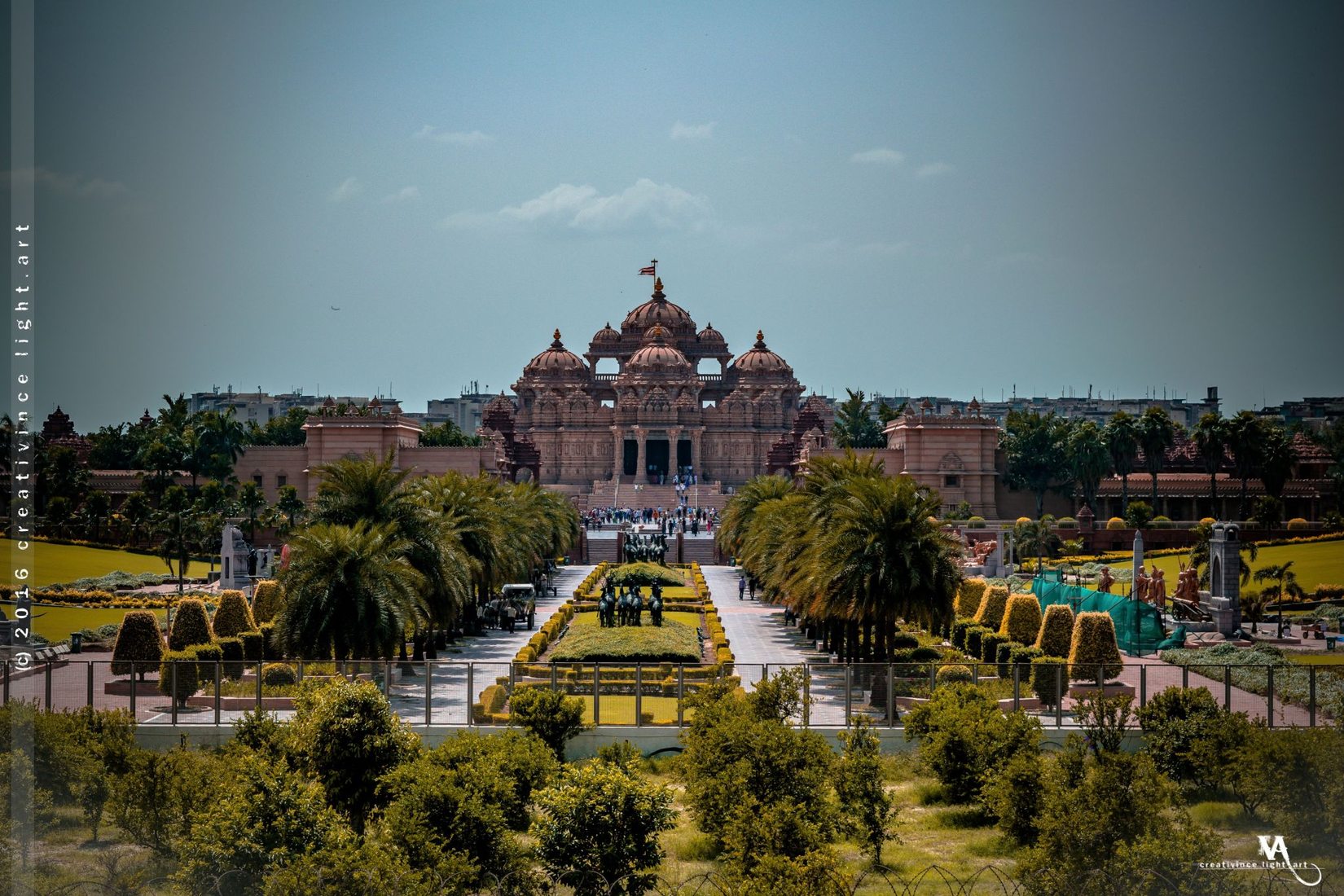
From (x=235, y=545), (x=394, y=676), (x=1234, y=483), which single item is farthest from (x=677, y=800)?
(x=1234, y=483)

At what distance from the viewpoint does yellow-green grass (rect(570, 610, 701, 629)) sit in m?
45.0

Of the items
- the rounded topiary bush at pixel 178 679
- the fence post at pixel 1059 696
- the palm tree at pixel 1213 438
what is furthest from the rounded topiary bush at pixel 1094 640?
the palm tree at pixel 1213 438

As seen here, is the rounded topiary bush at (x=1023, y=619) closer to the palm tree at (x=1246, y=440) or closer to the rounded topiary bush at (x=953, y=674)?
the rounded topiary bush at (x=953, y=674)

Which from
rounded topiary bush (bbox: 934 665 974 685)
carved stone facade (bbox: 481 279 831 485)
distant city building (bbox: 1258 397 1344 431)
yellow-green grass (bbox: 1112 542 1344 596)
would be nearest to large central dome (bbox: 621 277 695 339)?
carved stone facade (bbox: 481 279 831 485)

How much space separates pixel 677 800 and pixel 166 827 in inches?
312

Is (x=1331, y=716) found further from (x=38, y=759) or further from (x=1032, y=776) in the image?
(x=38, y=759)

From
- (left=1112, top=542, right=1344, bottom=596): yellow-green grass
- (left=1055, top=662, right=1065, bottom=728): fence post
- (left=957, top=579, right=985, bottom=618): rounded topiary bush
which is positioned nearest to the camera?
(left=1055, top=662, right=1065, bottom=728): fence post

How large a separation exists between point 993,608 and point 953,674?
15.1 m

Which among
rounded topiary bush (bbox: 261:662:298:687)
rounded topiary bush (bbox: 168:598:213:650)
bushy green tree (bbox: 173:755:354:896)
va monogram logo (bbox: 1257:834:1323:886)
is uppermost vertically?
rounded topiary bush (bbox: 168:598:213:650)

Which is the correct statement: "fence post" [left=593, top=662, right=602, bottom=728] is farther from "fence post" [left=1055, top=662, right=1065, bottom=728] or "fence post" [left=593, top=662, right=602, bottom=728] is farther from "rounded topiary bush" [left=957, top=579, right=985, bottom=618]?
"rounded topiary bush" [left=957, top=579, right=985, bottom=618]

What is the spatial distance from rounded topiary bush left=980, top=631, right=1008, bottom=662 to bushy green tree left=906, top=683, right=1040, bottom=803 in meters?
11.0

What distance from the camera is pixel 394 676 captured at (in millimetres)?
26375

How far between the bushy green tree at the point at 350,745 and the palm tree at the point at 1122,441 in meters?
69.7

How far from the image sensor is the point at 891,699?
26.6m
